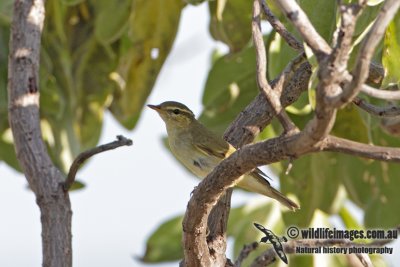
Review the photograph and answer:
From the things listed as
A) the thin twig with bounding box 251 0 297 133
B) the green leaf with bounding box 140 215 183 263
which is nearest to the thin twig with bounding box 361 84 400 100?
the thin twig with bounding box 251 0 297 133

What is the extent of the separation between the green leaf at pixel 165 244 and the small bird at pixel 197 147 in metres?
0.53

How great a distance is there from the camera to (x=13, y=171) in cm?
441

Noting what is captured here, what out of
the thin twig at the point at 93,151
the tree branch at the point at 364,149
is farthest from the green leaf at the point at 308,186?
the tree branch at the point at 364,149

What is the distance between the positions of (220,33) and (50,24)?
90 cm

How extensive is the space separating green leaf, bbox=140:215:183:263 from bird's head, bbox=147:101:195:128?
54 cm

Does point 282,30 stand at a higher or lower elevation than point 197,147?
lower

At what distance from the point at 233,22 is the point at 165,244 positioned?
141 cm

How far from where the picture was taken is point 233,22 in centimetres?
388

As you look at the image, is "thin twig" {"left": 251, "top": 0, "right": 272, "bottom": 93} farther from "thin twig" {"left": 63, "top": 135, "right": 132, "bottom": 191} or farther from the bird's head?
the bird's head

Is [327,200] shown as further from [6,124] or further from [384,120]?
[6,124]

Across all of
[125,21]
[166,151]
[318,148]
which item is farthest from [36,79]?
[166,151]

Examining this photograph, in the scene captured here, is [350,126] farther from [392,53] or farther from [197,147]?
[392,53]

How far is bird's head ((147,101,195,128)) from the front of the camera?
184 inches

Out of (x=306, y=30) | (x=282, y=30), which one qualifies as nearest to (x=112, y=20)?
(x=282, y=30)
